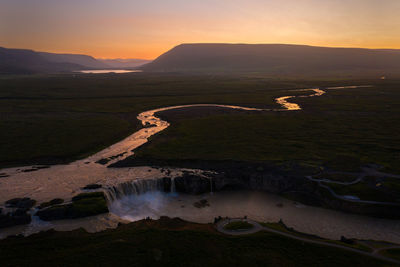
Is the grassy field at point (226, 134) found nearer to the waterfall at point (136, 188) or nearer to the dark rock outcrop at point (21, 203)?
the waterfall at point (136, 188)

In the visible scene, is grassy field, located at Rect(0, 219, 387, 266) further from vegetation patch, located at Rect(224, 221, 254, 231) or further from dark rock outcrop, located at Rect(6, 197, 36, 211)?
dark rock outcrop, located at Rect(6, 197, 36, 211)

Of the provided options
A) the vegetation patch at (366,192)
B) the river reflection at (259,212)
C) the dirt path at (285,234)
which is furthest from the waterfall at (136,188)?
the vegetation patch at (366,192)

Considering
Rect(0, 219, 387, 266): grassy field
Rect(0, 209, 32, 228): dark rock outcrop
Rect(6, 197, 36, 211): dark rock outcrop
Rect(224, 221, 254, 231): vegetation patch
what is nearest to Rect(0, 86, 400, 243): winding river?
Rect(0, 209, 32, 228): dark rock outcrop

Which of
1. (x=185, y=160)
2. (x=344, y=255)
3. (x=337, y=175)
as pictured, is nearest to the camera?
(x=344, y=255)

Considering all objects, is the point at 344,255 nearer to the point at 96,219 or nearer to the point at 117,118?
the point at 96,219

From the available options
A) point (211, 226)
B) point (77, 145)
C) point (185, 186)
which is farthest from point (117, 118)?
point (211, 226)

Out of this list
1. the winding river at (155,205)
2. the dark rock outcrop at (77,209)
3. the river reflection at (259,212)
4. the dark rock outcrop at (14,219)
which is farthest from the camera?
the dark rock outcrop at (77,209)

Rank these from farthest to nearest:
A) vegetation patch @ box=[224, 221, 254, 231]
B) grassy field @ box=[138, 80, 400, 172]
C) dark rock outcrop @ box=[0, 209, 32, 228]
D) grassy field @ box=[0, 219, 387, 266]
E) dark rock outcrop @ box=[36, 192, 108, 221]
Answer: grassy field @ box=[138, 80, 400, 172], dark rock outcrop @ box=[36, 192, 108, 221], dark rock outcrop @ box=[0, 209, 32, 228], vegetation patch @ box=[224, 221, 254, 231], grassy field @ box=[0, 219, 387, 266]
